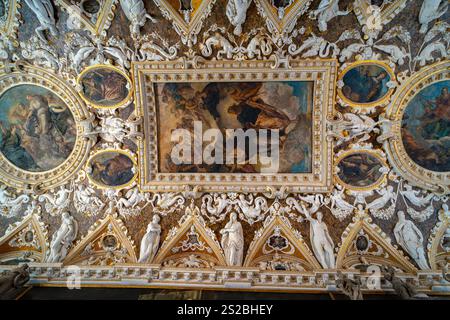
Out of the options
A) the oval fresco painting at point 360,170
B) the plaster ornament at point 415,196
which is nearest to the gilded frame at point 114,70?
the oval fresco painting at point 360,170

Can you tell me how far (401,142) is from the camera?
724cm

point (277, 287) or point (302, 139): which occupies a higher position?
point (302, 139)

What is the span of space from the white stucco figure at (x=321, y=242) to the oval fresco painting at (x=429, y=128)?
11.5ft

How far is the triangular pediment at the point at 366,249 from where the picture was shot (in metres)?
6.92

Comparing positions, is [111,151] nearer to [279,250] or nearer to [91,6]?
[91,6]

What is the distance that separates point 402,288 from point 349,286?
1.28 m

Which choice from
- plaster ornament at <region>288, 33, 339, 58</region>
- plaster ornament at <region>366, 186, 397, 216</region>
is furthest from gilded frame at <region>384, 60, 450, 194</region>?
plaster ornament at <region>288, 33, 339, 58</region>

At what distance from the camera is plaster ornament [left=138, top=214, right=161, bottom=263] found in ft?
23.4

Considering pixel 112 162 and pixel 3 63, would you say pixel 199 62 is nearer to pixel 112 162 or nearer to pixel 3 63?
pixel 112 162

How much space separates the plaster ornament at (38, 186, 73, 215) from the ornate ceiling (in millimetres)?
44

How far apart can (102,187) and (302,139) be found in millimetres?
6772

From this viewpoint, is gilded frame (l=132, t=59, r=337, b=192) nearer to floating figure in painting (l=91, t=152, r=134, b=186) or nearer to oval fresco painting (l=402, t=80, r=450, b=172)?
floating figure in painting (l=91, t=152, r=134, b=186)

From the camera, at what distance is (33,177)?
25.9 ft

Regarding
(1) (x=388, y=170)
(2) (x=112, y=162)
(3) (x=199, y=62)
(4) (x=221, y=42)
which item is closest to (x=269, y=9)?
(4) (x=221, y=42)
